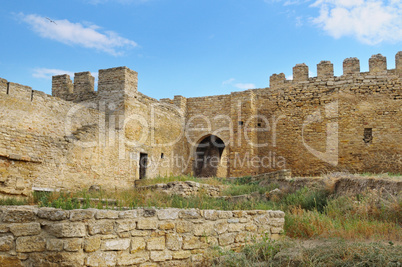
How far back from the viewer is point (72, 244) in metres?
4.23

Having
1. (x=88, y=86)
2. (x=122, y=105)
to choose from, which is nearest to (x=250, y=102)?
(x=122, y=105)

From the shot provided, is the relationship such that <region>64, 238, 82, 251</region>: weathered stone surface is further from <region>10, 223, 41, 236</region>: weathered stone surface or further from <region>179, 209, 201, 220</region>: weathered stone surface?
<region>179, 209, 201, 220</region>: weathered stone surface

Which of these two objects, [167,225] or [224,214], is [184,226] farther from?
[224,214]

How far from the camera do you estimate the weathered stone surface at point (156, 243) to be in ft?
16.0

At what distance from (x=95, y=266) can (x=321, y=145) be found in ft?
45.7

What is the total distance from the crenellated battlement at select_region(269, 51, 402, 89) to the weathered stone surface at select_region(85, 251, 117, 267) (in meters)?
14.6

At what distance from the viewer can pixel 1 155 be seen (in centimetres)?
969

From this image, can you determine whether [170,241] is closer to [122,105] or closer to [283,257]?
[283,257]

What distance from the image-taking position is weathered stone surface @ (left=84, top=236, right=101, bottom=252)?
4340mm

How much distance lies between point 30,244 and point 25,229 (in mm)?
175

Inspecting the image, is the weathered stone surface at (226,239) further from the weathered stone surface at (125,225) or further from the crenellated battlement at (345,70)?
the crenellated battlement at (345,70)

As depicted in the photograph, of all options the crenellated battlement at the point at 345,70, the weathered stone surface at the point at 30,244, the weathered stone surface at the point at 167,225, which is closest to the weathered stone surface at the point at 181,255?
the weathered stone surface at the point at 167,225

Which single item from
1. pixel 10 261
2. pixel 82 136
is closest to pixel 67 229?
pixel 10 261

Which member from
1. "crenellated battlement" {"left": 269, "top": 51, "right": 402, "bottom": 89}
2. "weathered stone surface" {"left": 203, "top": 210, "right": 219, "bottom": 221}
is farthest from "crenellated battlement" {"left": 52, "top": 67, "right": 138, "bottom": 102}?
"weathered stone surface" {"left": 203, "top": 210, "right": 219, "bottom": 221}
